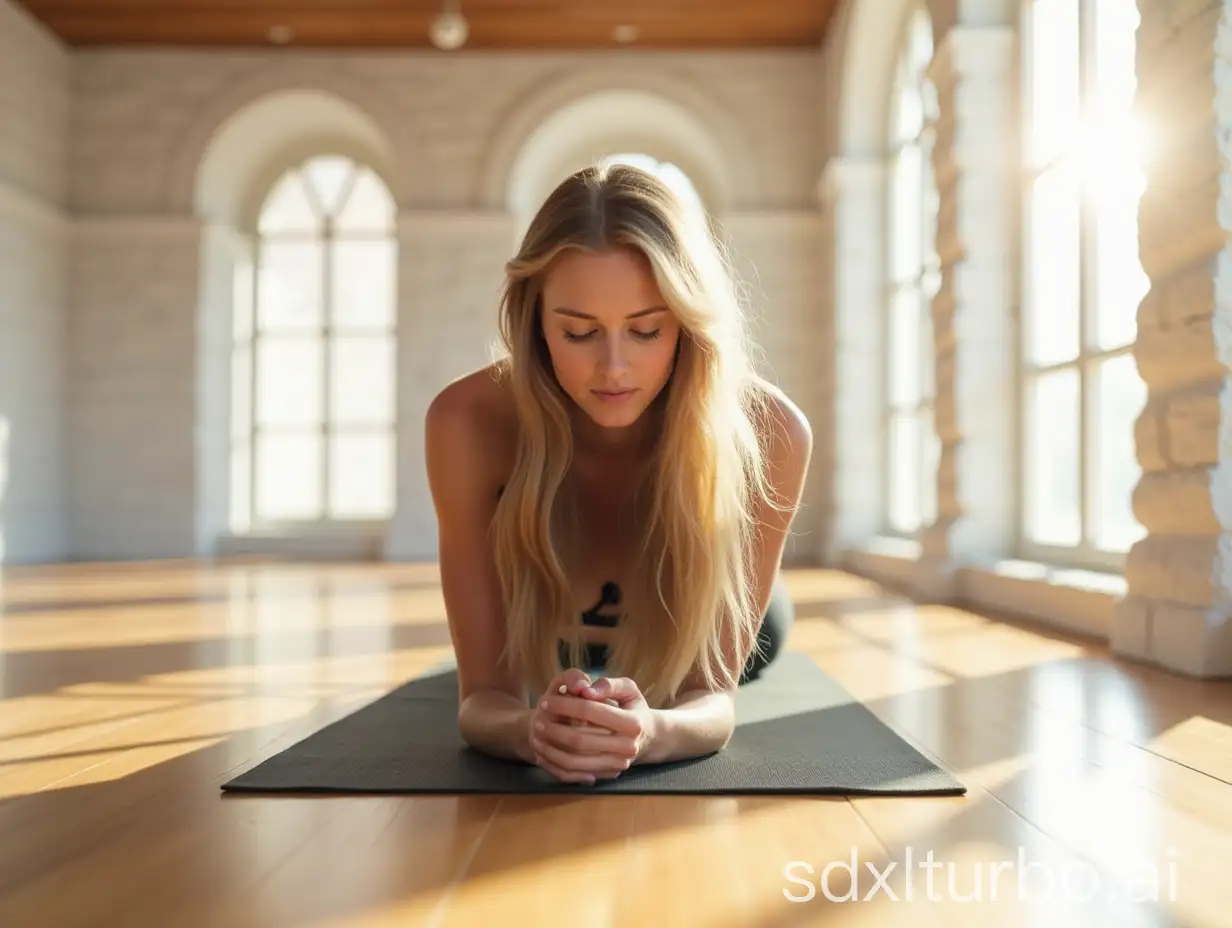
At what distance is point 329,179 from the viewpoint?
10398 mm

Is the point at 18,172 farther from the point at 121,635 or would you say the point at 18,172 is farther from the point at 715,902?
the point at 715,902

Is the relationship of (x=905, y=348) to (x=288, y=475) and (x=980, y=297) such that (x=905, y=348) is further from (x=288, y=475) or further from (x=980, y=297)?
(x=288, y=475)

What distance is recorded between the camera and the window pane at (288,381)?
1022 centimetres

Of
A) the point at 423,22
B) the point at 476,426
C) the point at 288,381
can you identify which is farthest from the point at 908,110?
the point at 476,426

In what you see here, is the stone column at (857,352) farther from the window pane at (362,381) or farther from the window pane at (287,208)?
the window pane at (287,208)

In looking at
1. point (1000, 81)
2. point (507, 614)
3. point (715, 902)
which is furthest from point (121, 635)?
point (1000, 81)

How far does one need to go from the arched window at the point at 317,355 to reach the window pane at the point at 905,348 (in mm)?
4530

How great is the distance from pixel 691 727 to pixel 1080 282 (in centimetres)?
326

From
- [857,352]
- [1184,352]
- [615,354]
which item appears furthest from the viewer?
[857,352]

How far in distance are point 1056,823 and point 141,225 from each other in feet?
31.5

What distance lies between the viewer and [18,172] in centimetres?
880

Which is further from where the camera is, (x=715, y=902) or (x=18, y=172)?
(x=18, y=172)

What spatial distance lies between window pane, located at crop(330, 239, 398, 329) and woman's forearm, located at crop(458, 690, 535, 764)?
8654mm

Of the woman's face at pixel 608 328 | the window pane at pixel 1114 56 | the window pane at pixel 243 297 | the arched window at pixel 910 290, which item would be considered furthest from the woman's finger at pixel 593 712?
the window pane at pixel 243 297
